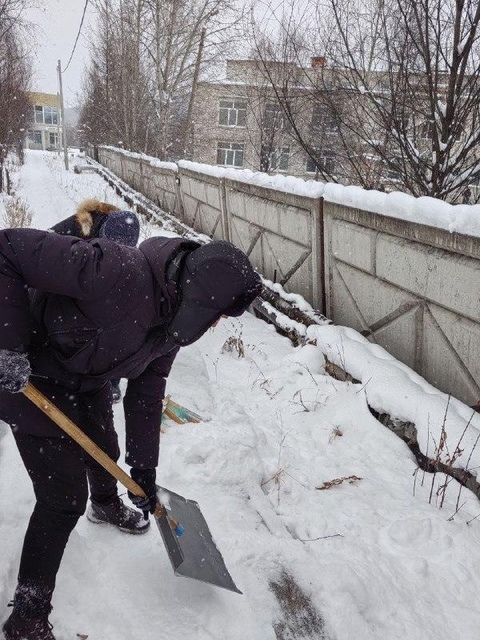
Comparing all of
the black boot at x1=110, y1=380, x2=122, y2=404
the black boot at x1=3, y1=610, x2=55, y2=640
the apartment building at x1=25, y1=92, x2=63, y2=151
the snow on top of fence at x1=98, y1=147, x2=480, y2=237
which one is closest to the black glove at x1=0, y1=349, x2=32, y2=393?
the black boot at x1=3, y1=610, x2=55, y2=640

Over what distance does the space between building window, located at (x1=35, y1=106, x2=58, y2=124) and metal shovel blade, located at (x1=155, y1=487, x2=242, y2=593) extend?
77.2 metres

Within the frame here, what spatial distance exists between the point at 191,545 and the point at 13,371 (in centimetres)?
116

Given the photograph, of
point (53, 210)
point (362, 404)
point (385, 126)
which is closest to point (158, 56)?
point (53, 210)

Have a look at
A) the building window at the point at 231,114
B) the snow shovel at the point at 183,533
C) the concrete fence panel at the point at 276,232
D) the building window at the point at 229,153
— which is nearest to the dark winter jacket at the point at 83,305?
the snow shovel at the point at 183,533

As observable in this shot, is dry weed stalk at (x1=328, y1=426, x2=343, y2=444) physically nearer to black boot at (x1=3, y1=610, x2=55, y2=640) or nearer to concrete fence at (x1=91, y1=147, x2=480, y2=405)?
concrete fence at (x1=91, y1=147, x2=480, y2=405)

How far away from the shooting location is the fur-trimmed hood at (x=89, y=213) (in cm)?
302

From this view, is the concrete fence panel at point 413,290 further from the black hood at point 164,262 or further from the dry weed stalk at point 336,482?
the black hood at point 164,262

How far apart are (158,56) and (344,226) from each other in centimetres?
1564

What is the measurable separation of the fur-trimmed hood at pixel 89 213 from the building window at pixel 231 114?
93.5ft

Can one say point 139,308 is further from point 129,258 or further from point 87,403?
point 87,403

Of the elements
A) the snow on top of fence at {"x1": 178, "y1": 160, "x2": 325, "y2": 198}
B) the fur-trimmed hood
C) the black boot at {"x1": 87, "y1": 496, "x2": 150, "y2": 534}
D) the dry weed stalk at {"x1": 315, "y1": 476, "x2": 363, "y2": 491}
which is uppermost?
the snow on top of fence at {"x1": 178, "y1": 160, "x2": 325, "y2": 198}

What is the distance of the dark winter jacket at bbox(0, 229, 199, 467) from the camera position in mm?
1393

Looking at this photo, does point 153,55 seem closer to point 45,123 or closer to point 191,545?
point 191,545

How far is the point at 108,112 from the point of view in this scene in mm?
22219
